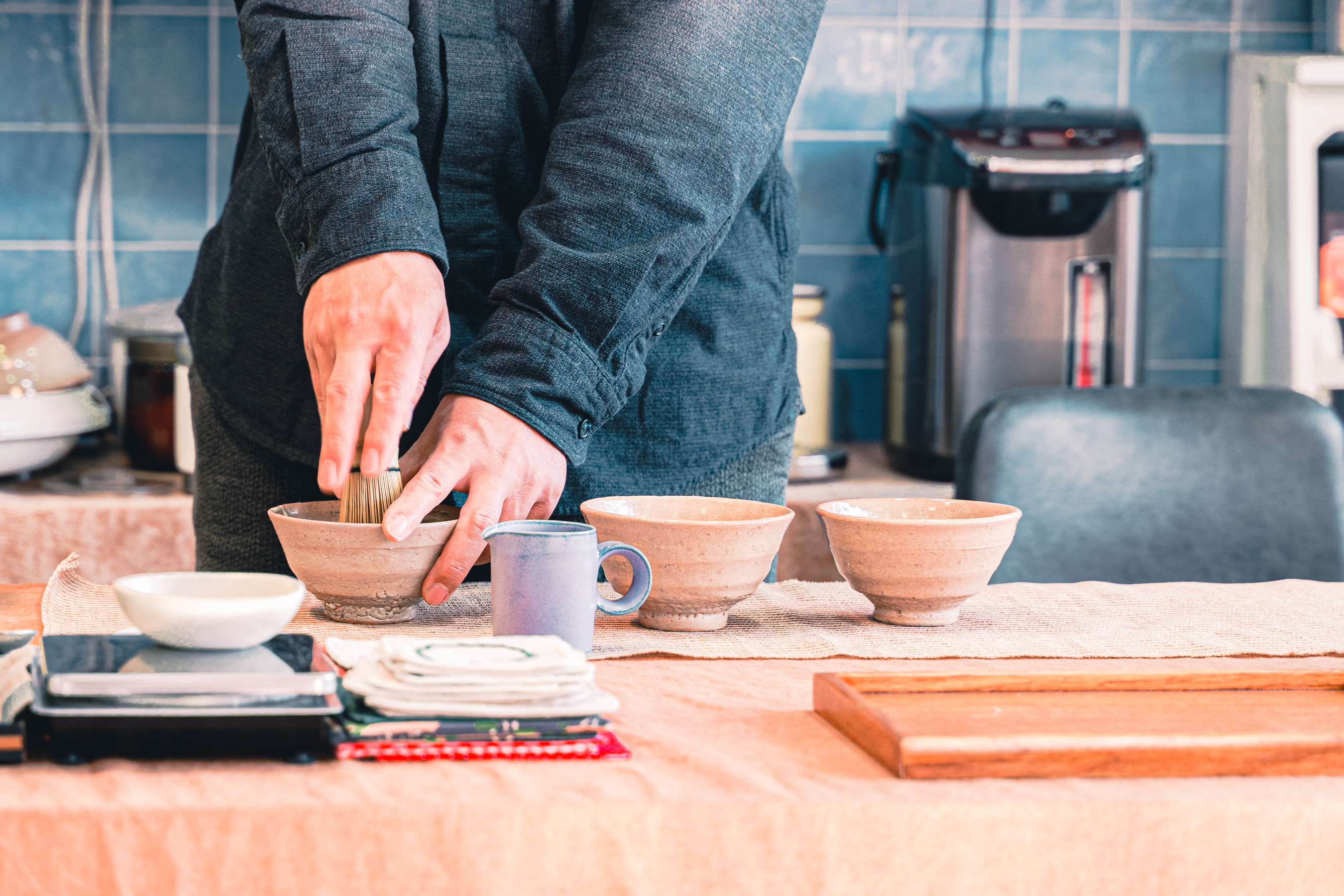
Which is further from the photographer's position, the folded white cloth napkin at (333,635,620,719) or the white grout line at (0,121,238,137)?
the white grout line at (0,121,238,137)

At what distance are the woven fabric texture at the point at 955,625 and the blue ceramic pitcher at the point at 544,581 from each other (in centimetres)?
4

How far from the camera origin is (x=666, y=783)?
58 centimetres

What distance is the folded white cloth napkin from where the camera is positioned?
63 cm

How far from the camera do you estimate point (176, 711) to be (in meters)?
0.58

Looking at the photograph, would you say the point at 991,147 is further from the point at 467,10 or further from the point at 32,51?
the point at 32,51

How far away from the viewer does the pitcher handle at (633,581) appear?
82 cm

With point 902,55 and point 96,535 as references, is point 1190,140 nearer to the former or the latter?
point 902,55

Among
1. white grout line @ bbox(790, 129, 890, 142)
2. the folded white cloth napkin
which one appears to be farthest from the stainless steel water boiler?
the folded white cloth napkin

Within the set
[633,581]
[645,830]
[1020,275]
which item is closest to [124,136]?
[1020,275]

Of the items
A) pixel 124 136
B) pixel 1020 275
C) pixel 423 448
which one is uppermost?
pixel 124 136

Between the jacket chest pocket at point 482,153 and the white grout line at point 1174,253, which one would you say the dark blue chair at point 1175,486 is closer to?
the jacket chest pocket at point 482,153

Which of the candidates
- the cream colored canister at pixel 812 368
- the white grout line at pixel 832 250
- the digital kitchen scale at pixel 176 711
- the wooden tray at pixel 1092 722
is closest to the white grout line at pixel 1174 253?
the white grout line at pixel 832 250

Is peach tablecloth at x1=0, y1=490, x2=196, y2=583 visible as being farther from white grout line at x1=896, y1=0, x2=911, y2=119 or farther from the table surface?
white grout line at x1=896, y1=0, x2=911, y2=119

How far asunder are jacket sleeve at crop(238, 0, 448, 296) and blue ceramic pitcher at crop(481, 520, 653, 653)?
0.27 metres
